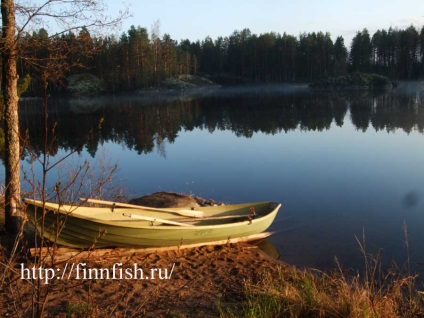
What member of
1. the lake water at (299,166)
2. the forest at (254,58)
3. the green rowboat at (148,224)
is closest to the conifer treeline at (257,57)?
the forest at (254,58)

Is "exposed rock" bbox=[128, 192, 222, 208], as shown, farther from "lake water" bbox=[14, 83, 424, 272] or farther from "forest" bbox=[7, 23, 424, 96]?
"forest" bbox=[7, 23, 424, 96]

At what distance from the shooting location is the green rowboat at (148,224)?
23.8 ft

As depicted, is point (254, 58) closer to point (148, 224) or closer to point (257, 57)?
point (257, 57)

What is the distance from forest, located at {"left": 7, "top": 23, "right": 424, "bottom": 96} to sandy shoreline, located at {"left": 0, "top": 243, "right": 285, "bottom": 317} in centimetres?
6387

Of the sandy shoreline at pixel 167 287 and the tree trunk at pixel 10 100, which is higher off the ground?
the tree trunk at pixel 10 100

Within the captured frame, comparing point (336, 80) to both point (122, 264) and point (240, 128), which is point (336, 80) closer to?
point (240, 128)

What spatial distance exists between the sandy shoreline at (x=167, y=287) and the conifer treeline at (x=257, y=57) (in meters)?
67.0

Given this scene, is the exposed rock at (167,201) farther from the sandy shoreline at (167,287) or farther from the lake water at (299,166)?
the sandy shoreline at (167,287)

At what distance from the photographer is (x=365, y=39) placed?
313ft

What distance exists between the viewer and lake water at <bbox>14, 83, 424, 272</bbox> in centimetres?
1056

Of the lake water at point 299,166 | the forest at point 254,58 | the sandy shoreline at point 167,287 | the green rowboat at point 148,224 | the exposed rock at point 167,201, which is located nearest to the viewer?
the sandy shoreline at point 167,287

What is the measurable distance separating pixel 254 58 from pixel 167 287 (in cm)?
10333

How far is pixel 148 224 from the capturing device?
8266 millimetres

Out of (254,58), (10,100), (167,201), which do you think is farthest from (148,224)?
(254,58)
